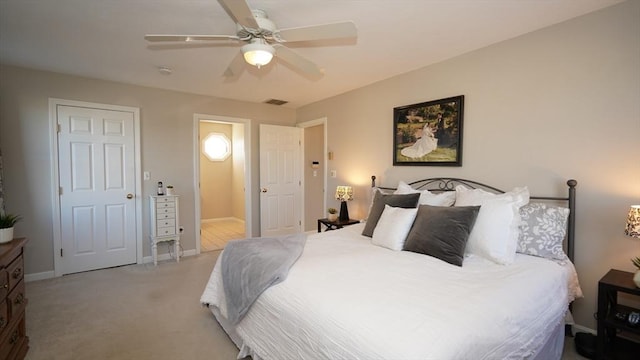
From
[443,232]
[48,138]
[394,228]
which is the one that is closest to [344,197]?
[394,228]

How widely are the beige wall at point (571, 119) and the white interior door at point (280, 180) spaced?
2.76 metres

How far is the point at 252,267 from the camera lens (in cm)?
206

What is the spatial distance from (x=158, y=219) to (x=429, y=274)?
370cm

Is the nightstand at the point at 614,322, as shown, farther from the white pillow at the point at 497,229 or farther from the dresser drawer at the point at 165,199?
the dresser drawer at the point at 165,199

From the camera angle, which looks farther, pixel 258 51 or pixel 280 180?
pixel 280 180

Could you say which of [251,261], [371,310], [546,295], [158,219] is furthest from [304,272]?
[158,219]

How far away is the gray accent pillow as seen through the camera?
2.86m

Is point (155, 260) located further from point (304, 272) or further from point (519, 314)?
point (519, 314)

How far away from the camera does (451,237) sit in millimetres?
2150

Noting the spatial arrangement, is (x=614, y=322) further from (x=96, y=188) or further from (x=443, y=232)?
(x=96, y=188)

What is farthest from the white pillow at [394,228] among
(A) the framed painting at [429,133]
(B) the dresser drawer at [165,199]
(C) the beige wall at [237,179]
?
(C) the beige wall at [237,179]

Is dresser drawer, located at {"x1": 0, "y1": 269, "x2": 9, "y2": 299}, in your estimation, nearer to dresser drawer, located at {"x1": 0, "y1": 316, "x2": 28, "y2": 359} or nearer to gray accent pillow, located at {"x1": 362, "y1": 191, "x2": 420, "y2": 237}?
dresser drawer, located at {"x1": 0, "y1": 316, "x2": 28, "y2": 359}

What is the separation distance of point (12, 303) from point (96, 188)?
2.24 meters

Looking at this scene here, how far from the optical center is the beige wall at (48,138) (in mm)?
3412
